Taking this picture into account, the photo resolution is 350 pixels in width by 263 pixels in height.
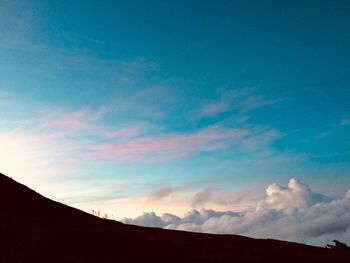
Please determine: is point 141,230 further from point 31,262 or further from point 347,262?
point 347,262

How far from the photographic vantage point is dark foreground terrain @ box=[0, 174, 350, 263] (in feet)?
60.0

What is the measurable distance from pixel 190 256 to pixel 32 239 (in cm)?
770

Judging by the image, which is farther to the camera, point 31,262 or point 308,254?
point 308,254

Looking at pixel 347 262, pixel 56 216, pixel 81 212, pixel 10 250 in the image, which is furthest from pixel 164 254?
pixel 81 212

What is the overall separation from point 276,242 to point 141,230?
30.0 ft

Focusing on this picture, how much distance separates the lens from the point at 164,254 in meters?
20.1

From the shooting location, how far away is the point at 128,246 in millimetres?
20281

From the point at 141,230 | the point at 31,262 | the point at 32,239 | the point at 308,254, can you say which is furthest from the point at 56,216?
the point at 308,254

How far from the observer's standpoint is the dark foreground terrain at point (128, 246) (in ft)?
60.0

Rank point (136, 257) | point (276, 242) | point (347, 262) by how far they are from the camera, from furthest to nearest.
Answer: point (276, 242) < point (347, 262) < point (136, 257)

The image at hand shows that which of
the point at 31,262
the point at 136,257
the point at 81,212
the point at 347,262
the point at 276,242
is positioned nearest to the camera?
the point at 31,262

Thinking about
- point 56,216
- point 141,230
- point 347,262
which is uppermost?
point 56,216

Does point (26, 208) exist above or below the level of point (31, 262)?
above

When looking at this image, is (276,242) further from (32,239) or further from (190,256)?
(32,239)
